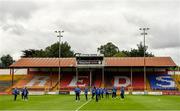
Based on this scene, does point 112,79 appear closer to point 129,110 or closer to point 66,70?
point 66,70

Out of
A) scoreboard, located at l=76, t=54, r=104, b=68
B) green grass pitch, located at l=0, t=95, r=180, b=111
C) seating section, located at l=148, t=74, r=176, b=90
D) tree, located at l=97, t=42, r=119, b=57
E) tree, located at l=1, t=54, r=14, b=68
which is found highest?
tree, located at l=97, t=42, r=119, b=57

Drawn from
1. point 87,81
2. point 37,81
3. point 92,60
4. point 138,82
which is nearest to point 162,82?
point 138,82

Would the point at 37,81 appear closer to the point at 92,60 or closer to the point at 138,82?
the point at 92,60

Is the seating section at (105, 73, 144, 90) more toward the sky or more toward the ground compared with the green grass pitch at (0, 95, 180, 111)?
more toward the sky

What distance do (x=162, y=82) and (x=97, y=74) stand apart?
15.8 metres

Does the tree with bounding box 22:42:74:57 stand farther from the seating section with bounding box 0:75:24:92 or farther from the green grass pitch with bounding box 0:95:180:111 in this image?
the green grass pitch with bounding box 0:95:180:111

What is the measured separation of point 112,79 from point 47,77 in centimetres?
1547

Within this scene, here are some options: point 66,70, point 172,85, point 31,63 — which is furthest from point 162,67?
point 31,63

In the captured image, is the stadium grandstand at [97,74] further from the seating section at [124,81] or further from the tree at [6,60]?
the tree at [6,60]

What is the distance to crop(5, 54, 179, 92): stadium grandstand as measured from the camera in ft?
284

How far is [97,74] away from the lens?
9569 centimetres

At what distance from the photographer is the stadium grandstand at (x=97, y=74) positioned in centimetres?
8662

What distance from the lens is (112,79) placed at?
93.1 m

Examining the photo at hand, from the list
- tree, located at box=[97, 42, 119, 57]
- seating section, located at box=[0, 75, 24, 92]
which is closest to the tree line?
tree, located at box=[97, 42, 119, 57]
